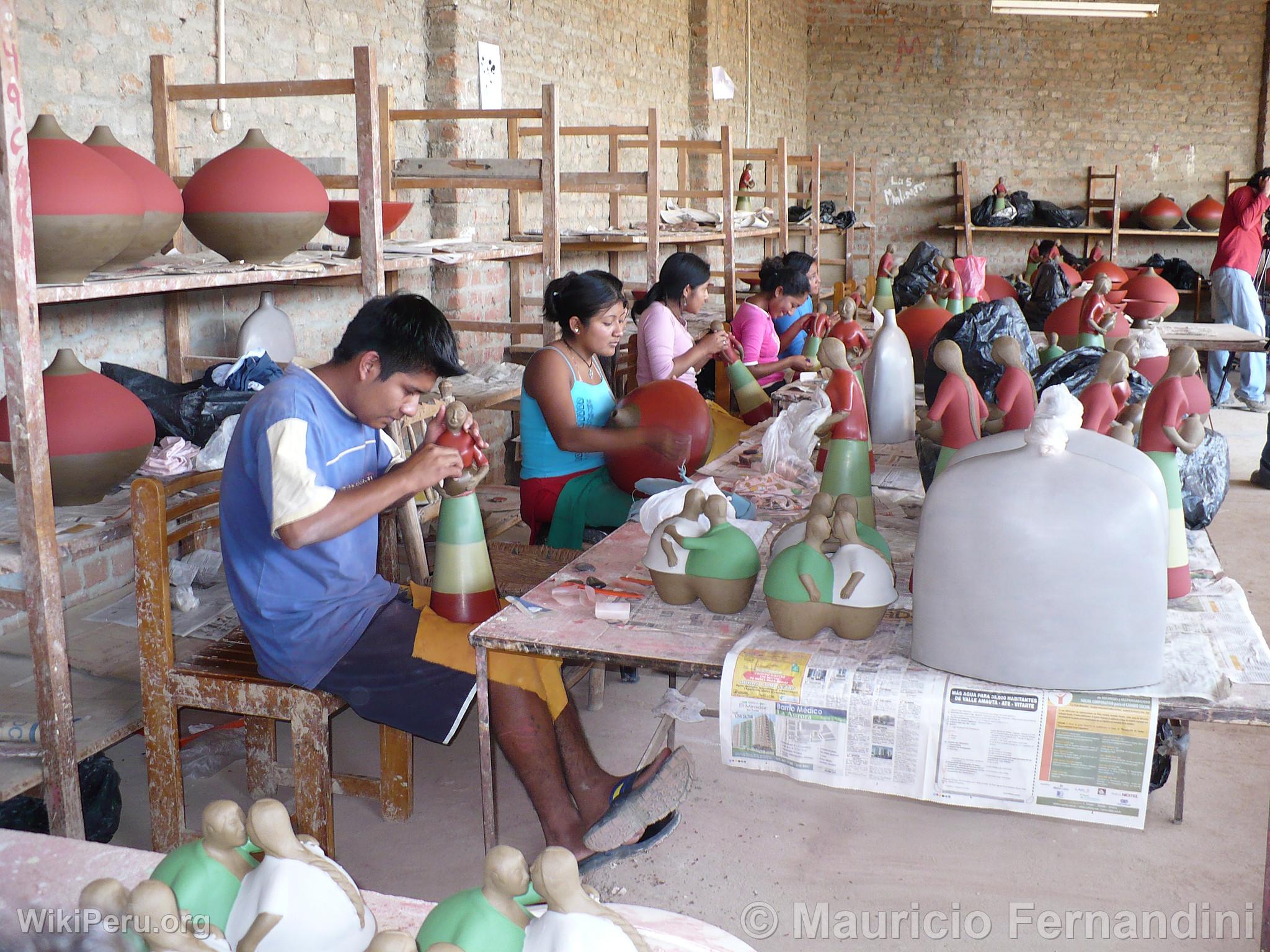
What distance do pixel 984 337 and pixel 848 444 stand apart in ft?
2.96

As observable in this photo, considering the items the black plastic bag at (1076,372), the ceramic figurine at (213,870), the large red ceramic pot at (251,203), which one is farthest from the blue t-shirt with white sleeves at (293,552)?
the black plastic bag at (1076,372)

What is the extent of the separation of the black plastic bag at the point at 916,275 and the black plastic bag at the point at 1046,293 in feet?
1.99

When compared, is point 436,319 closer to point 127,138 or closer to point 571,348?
point 571,348

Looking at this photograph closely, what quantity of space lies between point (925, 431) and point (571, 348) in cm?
123

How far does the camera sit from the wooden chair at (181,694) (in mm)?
1947

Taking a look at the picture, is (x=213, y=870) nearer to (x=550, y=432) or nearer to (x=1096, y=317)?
(x=550, y=432)

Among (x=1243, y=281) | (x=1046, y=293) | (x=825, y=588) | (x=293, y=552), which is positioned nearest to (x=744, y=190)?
(x=1046, y=293)

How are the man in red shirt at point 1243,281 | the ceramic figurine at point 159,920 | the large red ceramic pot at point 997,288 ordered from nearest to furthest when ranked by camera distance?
the ceramic figurine at point 159,920 → the large red ceramic pot at point 997,288 → the man in red shirt at point 1243,281

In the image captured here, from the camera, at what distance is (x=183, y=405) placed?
2668 millimetres

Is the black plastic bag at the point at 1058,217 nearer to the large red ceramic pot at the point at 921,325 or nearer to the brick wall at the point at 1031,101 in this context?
the brick wall at the point at 1031,101

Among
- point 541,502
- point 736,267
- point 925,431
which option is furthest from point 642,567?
point 736,267

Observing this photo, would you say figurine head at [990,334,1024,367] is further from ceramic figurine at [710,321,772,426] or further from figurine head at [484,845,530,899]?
ceramic figurine at [710,321,772,426]

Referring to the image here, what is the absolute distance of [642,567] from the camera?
1926 mm

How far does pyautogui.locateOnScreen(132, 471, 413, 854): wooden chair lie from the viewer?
195 cm
